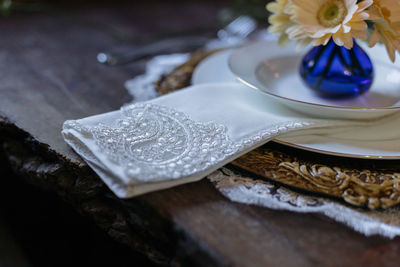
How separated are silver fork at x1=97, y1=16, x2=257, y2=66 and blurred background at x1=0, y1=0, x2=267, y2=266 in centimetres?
3

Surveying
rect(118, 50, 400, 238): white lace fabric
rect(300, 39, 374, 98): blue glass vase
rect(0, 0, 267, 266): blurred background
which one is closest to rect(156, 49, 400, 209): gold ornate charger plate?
rect(118, 50, 400, 238): white lace fabric

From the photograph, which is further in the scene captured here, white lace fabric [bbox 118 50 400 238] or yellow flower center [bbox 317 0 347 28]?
yellow flower center [bbox 317 0 347 28]

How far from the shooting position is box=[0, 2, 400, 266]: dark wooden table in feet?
1.24

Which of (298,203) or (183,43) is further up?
(183,43)

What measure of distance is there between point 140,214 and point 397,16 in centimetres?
41

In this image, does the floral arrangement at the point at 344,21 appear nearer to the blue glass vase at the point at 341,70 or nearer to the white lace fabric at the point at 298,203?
the blue glass vase at the point at 341,70

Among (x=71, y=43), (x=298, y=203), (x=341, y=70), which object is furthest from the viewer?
(x=71, y=43)

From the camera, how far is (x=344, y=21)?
0.50m

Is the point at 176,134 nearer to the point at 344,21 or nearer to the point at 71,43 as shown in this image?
the point at 344,21

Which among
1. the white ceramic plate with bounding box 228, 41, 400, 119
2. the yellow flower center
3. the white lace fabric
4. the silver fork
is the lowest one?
the white lace fabric

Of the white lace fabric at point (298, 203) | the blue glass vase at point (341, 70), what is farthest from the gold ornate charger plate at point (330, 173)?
the blue glass vase at point (341, 70)

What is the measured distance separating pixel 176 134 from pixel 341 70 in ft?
0.90

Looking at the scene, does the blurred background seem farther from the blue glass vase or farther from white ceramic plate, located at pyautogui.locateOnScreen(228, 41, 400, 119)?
the blue glass vase

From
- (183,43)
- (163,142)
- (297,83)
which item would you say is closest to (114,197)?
(163,142)
